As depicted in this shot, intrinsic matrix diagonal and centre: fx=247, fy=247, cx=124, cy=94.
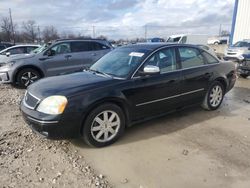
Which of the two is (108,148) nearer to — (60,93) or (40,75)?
(60,93)

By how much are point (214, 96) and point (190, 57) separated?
4.03 ft

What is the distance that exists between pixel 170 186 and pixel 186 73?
2580 mm

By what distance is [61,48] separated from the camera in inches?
355

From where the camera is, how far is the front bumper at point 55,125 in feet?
11.5

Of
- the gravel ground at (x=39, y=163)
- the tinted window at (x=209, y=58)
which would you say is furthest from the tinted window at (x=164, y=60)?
the gravel ground at (x=39, y=163)

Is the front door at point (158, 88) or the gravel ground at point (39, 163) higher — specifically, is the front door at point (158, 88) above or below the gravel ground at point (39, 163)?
above

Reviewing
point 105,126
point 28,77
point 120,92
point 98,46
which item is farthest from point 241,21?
point 105,126

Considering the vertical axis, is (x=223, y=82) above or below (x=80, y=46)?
below

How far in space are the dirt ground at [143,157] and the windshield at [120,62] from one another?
116 cm

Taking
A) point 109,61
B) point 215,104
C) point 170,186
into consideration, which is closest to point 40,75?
point 109,61

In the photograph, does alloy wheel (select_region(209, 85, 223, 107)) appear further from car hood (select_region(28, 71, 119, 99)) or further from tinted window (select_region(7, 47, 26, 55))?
tinted window (select_region(7, 47, 26, 55))

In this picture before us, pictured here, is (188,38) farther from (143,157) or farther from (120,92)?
(143,157)

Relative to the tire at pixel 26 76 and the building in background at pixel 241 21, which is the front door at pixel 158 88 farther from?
the building in background at pixel 241 21

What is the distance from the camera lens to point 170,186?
2996 mm
